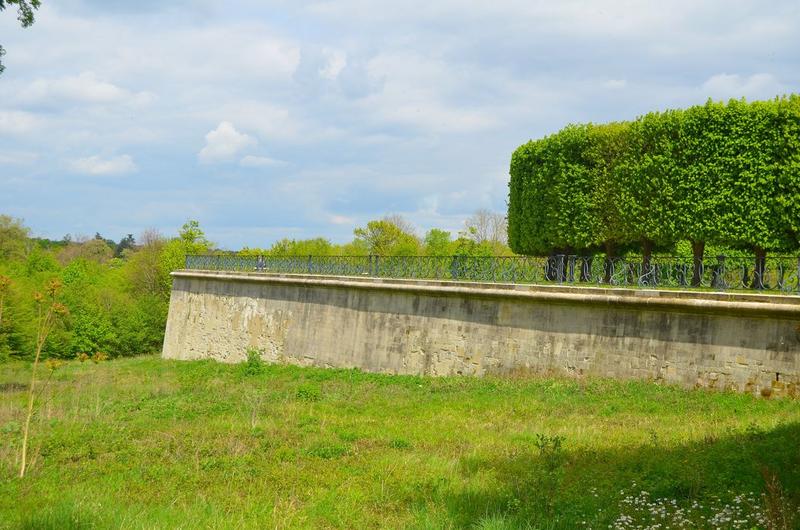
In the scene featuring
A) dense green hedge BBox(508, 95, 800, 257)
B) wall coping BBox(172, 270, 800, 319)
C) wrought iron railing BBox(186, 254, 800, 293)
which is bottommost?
wall coping BBox(172, 270, 800, 319)

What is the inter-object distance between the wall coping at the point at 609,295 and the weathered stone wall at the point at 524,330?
0.02 m

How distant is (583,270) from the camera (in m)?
15.8

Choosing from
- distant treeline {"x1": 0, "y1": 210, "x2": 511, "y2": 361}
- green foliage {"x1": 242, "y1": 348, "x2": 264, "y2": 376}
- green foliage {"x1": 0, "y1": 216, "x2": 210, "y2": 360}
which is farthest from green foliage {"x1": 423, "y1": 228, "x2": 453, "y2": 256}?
green foliage {"x1": 242, "y1": 348, "x2": 264, "y2": 376}

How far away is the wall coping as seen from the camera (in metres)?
11.4

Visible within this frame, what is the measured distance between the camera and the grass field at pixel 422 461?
20.4 ft

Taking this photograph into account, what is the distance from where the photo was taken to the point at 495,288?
51.8 feet

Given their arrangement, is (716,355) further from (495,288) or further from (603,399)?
(495,288)

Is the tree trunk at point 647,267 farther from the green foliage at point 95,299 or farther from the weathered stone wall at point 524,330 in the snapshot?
the green foliage at point 95,299

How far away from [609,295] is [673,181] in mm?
4374

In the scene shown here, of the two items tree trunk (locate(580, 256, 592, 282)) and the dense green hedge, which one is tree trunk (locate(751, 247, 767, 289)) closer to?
the dense green hedge

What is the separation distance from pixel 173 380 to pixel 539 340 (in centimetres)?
1095

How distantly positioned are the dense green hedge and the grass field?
4870mm

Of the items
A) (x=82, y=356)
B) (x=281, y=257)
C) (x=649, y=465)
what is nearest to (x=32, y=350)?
(x=281, y=257)

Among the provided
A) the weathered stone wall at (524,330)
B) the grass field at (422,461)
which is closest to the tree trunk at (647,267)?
the weathered stone wall at (524,330)
